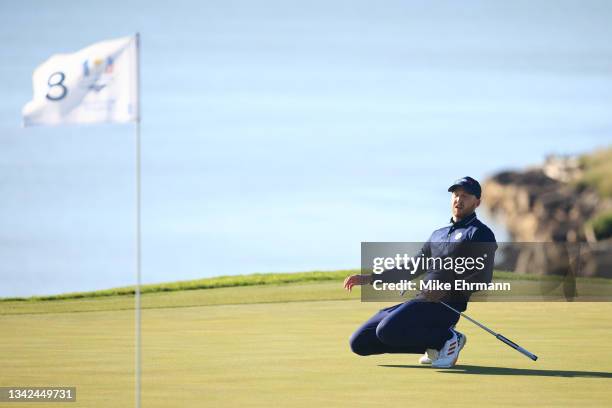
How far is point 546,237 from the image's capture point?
92.0 ft

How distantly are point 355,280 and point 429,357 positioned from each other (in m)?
1.15

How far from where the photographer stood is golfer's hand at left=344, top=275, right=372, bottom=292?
1305 centimetres

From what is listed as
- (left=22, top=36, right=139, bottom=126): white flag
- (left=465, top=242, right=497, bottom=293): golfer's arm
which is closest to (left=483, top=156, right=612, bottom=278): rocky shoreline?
(left=465, top=242, right=497, bottom=293): golfer's arm

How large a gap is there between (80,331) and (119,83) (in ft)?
27.3

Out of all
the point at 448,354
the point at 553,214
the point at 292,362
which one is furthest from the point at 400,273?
the point at 553,214

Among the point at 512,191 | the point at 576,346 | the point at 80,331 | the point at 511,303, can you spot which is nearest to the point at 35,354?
the point at 80,331

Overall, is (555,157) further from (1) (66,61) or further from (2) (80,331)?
(1) (66,61)

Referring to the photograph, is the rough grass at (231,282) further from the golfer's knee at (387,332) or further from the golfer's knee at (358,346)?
the golfer's knee at (387,332)

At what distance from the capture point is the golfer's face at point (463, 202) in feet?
42.9

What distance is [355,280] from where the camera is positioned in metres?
13.2

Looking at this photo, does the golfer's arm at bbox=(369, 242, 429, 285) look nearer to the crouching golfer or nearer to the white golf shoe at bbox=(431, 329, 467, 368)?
the crouching golfer

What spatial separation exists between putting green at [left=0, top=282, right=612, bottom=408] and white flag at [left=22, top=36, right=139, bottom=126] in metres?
2.47

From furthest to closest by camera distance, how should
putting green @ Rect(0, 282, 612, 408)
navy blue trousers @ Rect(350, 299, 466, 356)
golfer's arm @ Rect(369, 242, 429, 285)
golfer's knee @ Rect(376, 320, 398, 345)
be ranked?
golfer's arm @ Rect(369, 242, 429, 285) < golfer's knee @ Rect(376, 320, 398, 345) < navy blue trousers @ Rect(350, 299, 466, 356) < putting green @ Rect(0, 282, 612, 408)

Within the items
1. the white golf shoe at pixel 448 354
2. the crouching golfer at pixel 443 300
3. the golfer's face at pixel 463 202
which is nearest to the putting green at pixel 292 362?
the white golf shoe at pixel 448 354
